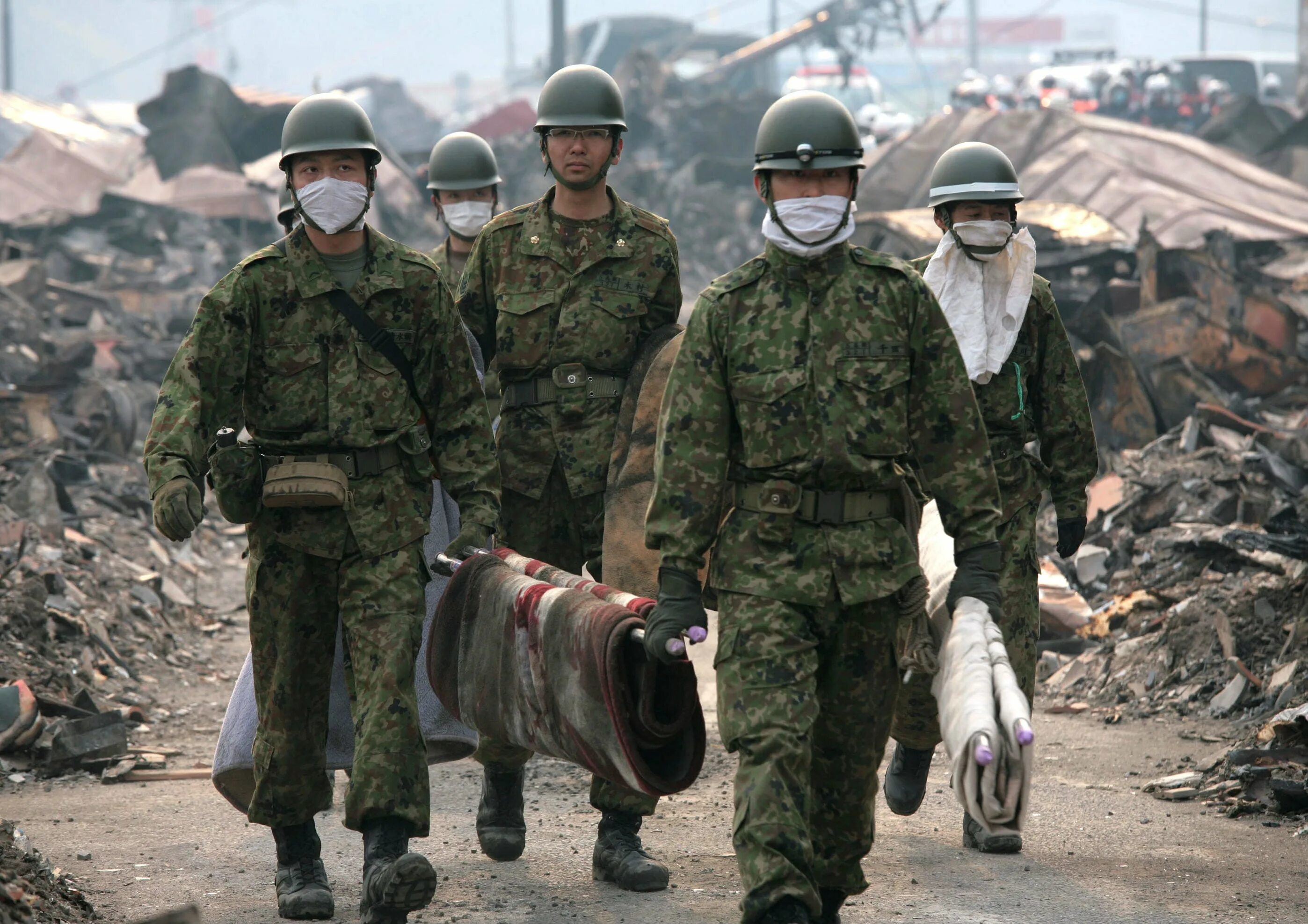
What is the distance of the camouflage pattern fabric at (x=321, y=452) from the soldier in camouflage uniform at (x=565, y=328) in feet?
1.91

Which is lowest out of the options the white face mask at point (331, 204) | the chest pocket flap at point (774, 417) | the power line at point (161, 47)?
the chest pocket flap at point (774, 417)

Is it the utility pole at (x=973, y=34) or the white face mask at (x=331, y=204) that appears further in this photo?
the utility pole at (x=973, y=34)

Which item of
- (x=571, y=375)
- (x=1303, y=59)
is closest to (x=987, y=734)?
(x=571, y=375)

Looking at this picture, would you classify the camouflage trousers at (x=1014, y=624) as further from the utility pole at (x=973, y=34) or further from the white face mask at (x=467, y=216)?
the utility pole at (x=973, y=34)

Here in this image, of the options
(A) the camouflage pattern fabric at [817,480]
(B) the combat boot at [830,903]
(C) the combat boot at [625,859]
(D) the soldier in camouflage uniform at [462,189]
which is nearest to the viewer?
(A) the camouflage pattern fabric at [817,480]

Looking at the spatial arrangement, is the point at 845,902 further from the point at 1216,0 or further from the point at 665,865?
the point at 1216,0

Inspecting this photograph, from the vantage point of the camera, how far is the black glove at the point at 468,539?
15.9 feet

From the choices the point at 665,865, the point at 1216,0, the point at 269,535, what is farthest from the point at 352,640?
the point at 1216,0

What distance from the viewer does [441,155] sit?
7391 millimetres

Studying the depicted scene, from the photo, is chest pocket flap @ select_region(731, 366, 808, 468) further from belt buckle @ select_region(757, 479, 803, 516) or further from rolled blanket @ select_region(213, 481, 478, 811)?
rolled blanket @ select_region(213, 481, 478, 811)

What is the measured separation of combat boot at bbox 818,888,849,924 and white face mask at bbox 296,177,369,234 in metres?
2.32

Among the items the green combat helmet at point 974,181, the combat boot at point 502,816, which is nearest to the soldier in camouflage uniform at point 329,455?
the combat boot at point 502,816

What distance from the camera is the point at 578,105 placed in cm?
550

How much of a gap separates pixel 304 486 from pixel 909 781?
7.84 ft
